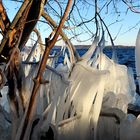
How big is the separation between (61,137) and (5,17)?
1146 mm

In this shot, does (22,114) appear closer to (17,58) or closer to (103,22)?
(17,58)

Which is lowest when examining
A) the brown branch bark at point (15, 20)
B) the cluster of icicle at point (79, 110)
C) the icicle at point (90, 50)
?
the cluster of icicle at point (79, 110)

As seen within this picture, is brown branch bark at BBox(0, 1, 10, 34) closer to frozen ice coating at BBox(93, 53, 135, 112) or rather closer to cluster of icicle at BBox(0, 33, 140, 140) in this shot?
cluster of icicle at BBox(0, 33, 140, 140)

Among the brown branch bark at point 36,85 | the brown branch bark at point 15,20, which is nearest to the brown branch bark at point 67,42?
the brown branch bark at point 15,20

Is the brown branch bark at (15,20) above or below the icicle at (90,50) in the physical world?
above

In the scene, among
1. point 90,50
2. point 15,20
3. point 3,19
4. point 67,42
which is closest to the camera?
point 15,20

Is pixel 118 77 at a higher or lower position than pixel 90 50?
Result: lower

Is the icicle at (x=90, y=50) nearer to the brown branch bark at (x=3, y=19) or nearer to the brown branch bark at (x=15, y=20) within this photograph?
the brown branch bark at (x=3, y=19)

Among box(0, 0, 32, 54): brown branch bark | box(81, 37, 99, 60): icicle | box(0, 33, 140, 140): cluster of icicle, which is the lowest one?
box(0, 33, 140, 140): cluster of icicle

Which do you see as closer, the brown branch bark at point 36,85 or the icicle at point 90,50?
the brown branch bark at point 36,85

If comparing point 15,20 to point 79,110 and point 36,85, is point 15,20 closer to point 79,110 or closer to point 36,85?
point 36,85

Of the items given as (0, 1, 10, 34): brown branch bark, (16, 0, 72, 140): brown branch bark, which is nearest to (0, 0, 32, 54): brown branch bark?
(0, 1, 10, 34): brown branch bark

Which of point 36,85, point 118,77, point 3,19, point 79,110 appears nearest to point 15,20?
point 3,19

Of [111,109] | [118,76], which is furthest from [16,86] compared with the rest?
[118,76]
